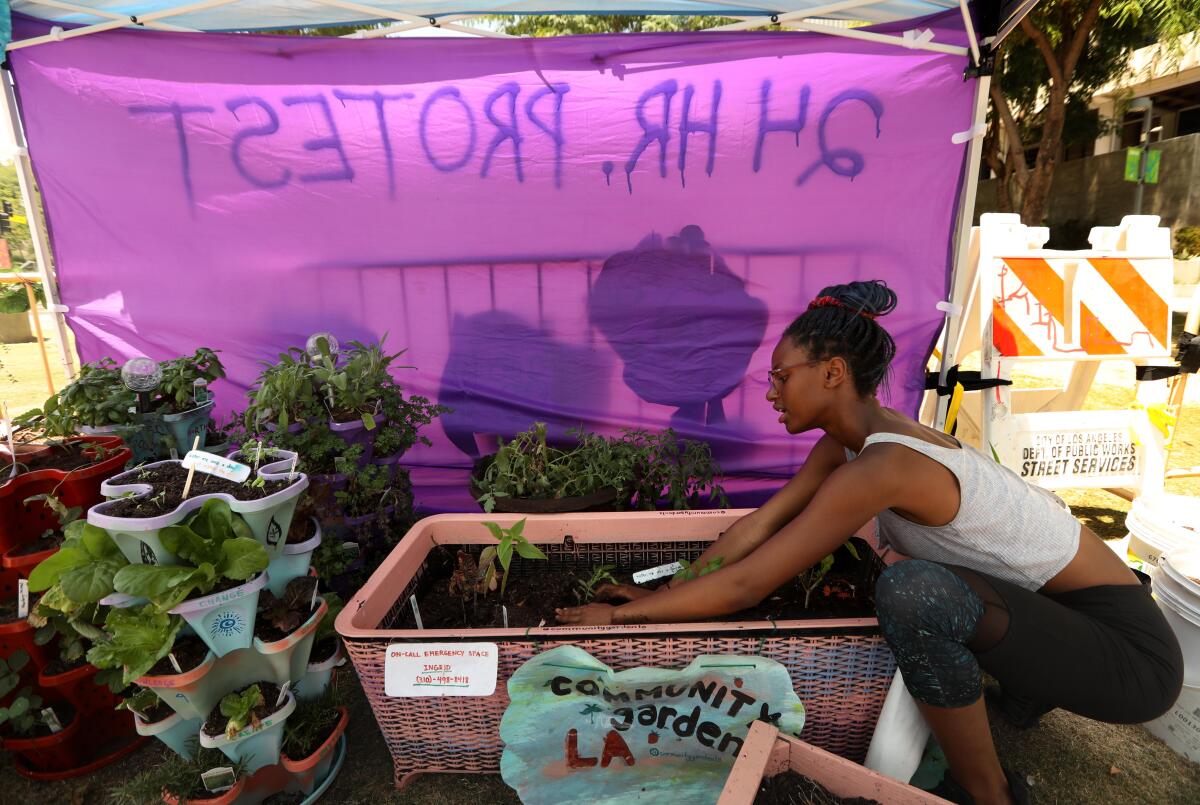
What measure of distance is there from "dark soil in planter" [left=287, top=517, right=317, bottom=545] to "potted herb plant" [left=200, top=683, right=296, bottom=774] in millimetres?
346

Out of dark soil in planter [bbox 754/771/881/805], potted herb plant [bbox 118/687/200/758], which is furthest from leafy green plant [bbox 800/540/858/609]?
potted herb plant [bbox 118/687/200/758]

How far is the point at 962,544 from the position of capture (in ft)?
4.93

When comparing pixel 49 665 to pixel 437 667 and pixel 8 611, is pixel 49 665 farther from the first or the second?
pixel 437 667

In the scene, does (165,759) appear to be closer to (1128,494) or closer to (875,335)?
(875,335)

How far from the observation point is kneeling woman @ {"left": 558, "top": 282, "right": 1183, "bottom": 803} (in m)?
1.34

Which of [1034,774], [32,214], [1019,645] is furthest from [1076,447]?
[32,214]

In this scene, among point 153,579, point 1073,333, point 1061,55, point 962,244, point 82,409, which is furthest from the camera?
point 1061,55

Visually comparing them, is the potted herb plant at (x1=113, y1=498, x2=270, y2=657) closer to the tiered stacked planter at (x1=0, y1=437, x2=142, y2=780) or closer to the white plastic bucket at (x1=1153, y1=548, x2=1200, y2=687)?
the tiered stacked planter at (x1=0, y1=437, x2=142, y2=780)

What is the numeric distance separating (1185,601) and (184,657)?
256 cm

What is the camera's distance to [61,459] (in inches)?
72.2

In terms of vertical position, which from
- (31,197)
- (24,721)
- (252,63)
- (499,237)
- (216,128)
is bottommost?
(24,721)

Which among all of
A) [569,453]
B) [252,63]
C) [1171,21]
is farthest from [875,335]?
[1171,21]

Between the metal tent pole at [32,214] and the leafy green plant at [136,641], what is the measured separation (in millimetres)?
2194

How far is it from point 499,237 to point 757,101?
49.8 inches
